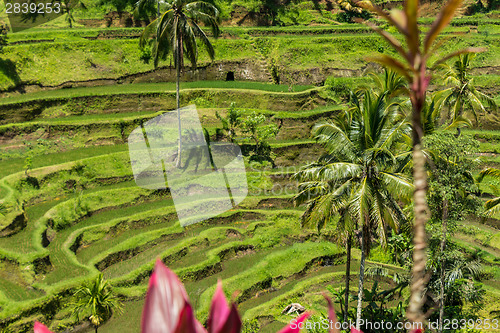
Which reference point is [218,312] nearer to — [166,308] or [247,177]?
[166,308]

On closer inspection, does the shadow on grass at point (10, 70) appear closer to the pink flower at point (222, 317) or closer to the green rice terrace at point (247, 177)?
the green rice terrace at point (247, 177)

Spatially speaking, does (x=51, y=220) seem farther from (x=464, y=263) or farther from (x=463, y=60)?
(x=463, y=60)

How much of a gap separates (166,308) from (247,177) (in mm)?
24681

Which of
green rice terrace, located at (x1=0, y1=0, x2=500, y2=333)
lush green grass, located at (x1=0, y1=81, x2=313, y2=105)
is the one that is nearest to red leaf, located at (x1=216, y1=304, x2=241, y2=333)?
green rice terrace, located at (x1=0, y1=0, x2=500, y2=333)

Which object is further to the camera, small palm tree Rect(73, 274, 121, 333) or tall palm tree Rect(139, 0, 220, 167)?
tall palm tree Rect(139, 0, 220, 167)

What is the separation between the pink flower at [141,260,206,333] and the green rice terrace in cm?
741

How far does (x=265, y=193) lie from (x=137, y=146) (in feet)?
29.5

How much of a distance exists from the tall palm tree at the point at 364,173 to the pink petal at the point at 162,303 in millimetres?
9308

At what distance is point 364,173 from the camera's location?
1126cm

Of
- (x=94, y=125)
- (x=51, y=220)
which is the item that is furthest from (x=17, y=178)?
(x=94, y=125)

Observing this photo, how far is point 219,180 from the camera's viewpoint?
25594 mm

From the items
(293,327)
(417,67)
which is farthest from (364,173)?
(293,327)

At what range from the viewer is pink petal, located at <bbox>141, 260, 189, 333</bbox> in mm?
1527

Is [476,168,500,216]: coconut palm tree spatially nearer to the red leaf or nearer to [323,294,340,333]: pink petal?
[323,294,340,333]: pink petal
